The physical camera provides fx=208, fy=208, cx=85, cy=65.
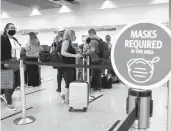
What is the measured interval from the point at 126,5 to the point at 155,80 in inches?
405

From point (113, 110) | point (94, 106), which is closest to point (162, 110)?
point (113, 110)

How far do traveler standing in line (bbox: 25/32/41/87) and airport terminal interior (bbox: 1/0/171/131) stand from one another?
3cm

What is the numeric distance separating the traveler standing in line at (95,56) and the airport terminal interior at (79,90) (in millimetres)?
148

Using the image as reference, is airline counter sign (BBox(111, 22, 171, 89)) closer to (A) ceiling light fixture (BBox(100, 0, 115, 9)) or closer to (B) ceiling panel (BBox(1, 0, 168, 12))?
(B) ceiling panel (BBox(1, 0, 168, 12))

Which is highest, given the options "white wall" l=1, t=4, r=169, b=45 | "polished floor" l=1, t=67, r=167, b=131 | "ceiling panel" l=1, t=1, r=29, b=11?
"ceiling panel" l=1, t=1, r=29, b=11

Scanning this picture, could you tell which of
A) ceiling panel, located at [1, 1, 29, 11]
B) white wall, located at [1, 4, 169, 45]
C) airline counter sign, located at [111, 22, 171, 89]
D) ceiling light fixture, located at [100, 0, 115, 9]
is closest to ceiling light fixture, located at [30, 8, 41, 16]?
white wall, located at [1, 4, 169, 45]

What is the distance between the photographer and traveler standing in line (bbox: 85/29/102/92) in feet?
15.1

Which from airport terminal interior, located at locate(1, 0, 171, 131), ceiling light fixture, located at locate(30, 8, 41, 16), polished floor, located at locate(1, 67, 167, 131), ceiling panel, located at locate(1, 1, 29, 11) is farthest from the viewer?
ceiling light fixture, located at locate(30, 8, 41, 16)

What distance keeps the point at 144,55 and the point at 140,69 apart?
0.06 m

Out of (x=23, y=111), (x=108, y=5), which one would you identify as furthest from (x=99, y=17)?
(x=23, y=111)

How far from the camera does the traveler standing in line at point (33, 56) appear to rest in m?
5.03

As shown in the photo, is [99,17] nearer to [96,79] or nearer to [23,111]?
[96,79]

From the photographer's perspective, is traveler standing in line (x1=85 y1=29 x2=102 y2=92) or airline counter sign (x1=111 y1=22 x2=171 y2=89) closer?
airline counter sign (x1=111 y1=22 x2=171 y2=89)

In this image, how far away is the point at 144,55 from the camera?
0.86 metres
